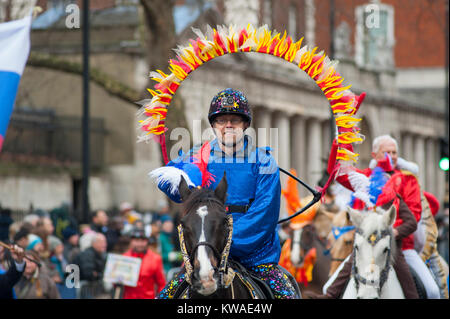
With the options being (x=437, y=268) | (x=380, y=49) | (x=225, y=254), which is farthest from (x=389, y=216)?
(x=380, y=49)

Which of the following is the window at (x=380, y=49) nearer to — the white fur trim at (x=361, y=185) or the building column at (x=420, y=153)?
the building column at (x=420, y=153)

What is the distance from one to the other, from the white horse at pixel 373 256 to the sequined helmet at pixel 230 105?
3.20m

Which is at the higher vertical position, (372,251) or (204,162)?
(204,162)

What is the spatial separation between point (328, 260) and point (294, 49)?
25.0 ft

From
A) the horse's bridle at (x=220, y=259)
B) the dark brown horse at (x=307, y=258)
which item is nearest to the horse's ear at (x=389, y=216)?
the horse's bridle at (x=220, y=259)

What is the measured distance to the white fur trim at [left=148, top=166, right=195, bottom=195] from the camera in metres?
6.77

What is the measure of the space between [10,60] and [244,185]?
3.40 meters

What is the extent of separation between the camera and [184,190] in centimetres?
660

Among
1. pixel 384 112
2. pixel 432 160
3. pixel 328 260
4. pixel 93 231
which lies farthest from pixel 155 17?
pixel 432 160

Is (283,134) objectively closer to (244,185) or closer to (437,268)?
(437,268)

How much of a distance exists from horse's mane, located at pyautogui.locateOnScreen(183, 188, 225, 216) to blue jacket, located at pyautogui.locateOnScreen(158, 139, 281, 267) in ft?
1.61

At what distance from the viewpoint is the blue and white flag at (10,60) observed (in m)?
9.15

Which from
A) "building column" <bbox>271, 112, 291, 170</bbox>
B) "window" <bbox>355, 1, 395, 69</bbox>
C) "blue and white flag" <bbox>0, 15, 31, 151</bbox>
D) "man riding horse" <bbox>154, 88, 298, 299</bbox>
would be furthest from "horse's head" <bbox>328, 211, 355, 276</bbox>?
"window" <bbox>355, 1, 395, 69</bbox>

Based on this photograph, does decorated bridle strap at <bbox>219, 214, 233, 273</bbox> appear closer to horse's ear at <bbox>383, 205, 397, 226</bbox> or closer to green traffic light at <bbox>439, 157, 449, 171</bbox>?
horse's ear at <bbox>383, 205, 397, 226</bbox>
